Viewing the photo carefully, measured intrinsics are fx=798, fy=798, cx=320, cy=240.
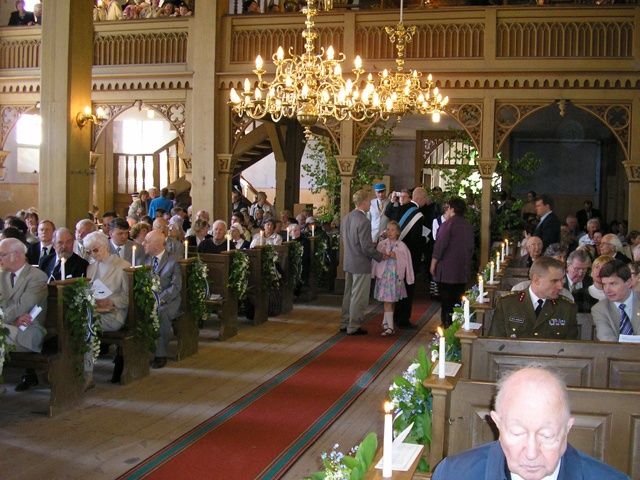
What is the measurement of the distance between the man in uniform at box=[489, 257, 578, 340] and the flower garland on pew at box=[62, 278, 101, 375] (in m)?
3.61

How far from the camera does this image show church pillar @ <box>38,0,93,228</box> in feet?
37.7

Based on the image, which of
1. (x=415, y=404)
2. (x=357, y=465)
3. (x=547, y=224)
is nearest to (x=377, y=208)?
(x=547, y=224)

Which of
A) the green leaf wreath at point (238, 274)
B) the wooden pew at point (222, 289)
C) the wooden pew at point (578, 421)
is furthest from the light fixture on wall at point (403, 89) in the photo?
the wooden pew at point (578, 421)

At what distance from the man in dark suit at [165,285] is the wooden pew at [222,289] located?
3.94 feet

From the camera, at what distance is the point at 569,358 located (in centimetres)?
479

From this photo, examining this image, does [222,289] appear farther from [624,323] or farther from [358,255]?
[624,323]

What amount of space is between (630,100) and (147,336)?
903cm

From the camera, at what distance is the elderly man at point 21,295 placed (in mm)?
6641

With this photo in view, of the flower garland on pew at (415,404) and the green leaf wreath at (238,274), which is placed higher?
the green leaf wreath at (238,274)

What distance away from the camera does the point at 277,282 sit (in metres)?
11.8

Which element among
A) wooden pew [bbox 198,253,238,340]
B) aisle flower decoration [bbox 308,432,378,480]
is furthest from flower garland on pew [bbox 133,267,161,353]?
aisle flower decoration [bbox 308,432,378,480]

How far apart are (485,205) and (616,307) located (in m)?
8.42

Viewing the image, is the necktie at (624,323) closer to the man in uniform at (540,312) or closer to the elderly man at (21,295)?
the man in uniform at (540,312)

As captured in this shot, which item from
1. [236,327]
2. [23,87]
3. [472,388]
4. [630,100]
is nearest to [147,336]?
[236,327]
